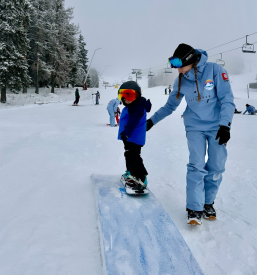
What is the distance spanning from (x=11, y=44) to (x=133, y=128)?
22.6 metres

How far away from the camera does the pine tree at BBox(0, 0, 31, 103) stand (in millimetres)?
19891

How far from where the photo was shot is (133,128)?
2.62 meters

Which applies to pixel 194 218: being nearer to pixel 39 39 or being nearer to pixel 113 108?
pixel 113 108

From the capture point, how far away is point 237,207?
2.71m

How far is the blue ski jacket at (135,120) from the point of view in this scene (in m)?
2.63

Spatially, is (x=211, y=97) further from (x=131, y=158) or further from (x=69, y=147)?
(x=69, y=147)

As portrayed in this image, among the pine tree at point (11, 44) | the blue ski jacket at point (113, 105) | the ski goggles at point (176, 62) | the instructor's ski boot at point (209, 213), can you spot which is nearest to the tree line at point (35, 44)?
the pine tree at point (11, 44)

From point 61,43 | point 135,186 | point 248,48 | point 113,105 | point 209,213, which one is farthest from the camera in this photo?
point 61,43

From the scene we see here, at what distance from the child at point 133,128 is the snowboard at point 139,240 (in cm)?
35

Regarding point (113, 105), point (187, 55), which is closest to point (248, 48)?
point (113, 105)

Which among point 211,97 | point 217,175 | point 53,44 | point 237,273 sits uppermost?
point 53,44

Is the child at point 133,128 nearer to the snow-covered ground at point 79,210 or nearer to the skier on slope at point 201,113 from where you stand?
the snow-covered ground at point 79,210

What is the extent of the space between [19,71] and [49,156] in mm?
20196

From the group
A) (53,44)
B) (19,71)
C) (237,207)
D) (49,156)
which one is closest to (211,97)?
(237,207)
